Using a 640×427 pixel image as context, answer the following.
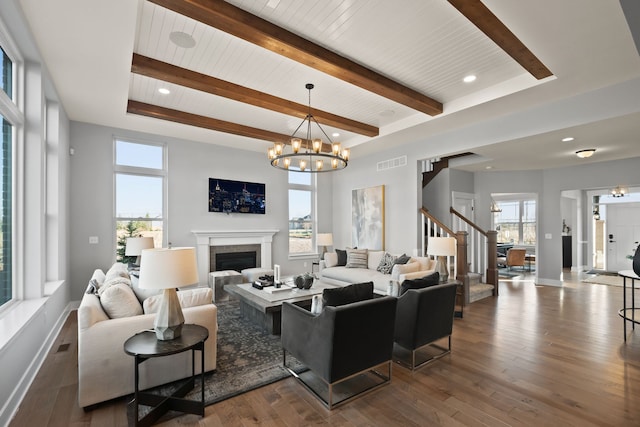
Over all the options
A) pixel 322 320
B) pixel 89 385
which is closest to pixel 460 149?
pixel 322 320

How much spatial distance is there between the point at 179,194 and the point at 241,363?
405 centimetres

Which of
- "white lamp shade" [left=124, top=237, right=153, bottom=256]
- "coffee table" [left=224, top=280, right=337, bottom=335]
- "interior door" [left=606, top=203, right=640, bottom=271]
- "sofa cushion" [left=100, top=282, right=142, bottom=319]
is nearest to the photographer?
"sofa cushion" [left=100, top=282, right=142, bottom=319]

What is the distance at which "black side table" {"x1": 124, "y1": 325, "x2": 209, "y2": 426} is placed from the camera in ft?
6.70

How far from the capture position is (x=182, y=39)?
117 inches

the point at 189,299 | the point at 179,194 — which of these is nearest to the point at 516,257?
the point at 189,299

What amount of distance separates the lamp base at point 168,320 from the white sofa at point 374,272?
9.80 ft

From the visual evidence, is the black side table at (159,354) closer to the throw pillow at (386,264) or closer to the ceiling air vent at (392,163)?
the throw pillow at (386,264)

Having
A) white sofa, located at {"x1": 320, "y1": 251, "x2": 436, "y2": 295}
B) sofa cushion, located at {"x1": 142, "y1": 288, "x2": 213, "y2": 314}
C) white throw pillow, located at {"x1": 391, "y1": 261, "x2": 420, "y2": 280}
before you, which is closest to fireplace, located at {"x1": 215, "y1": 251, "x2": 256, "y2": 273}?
white sofa, located at {"x1": 320, "y1": 251, "x2": 436, "y2": 295}

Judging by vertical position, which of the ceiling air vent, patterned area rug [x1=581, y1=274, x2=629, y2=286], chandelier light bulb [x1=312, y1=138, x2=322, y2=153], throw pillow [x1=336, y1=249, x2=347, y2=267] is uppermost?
the ceiling air vent

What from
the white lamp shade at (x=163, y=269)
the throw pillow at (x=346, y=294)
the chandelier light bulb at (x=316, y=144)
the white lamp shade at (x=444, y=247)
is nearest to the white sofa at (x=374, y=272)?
the white lamp shade at (x=444, y=247)

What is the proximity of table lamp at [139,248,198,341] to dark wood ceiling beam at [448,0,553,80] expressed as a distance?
2871 millimetres

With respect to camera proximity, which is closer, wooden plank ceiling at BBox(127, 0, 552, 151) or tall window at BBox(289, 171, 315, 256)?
wooden plank ceiling at BBox(127, 0, 552, 151)

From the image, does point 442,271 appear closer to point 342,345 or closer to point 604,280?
point 342,345

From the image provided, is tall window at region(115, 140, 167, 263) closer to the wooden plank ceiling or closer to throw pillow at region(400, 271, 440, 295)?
the wooden plank ceiling
